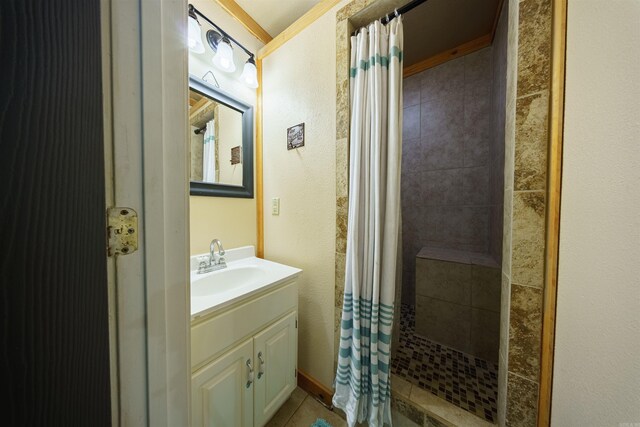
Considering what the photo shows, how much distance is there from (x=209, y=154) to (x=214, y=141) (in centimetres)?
9

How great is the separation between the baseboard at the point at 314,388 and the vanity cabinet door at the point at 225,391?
0.43 m

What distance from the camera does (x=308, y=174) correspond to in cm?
126

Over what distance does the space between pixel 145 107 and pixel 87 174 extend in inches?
6.0

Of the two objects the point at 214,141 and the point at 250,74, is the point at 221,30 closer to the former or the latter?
the point at 250,74

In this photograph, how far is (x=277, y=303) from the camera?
104 centimetres

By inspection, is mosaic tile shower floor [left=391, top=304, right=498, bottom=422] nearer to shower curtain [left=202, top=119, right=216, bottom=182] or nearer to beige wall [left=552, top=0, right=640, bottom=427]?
beige wall [left=552, top=0, right=640, bottom=427]

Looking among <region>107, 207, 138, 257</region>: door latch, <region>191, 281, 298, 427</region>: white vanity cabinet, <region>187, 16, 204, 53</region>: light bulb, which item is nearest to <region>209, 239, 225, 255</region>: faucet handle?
<region>191, 281, 298, 427</region>: white vanity cabinet

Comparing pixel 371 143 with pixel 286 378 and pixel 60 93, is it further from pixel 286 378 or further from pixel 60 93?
pixel 286 378

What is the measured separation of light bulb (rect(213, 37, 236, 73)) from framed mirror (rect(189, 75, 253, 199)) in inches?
5.6

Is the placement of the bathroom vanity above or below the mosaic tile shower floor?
above

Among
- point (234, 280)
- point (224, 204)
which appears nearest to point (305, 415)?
point (234, 280)

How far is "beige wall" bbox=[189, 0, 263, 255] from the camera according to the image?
46.5 inches

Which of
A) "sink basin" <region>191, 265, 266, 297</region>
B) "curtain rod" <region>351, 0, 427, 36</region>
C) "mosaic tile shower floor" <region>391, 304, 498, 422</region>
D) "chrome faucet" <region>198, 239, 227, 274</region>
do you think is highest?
"curtain rod" <region>351, 0, 427, 36</region>

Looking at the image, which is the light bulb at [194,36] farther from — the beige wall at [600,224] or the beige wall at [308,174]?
the beige wall at [600,224]
